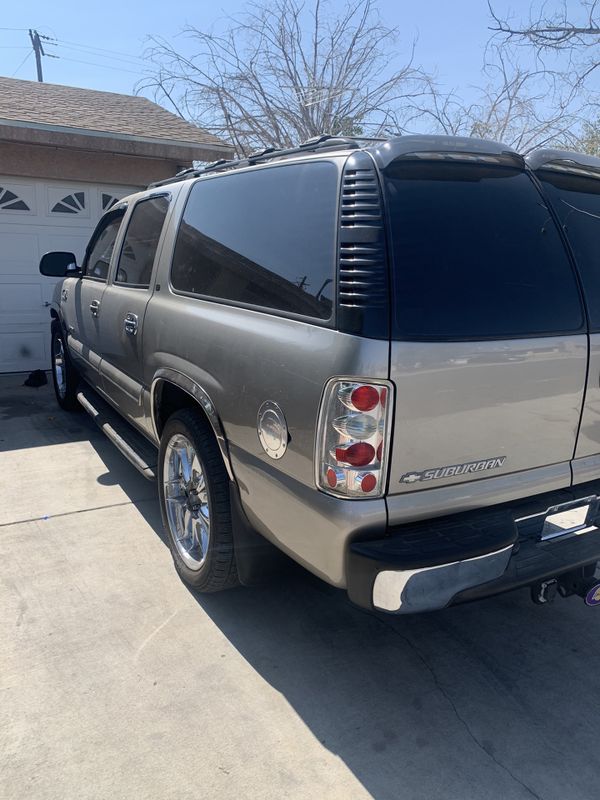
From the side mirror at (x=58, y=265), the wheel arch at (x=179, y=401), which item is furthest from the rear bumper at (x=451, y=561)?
the side mirror at (x=58, y=265)

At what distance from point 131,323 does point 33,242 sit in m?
5.66

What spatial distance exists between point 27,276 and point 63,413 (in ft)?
9.06

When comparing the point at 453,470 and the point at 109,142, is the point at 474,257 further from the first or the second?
the point at 109,142

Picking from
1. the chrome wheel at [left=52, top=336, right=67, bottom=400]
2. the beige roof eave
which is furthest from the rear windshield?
the beige roof eave

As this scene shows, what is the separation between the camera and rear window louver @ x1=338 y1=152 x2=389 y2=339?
7.22 feet

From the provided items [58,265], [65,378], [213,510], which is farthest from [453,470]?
[65,378]

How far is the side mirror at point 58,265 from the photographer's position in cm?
584

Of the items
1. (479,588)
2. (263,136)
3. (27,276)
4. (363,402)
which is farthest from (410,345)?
(263,136)

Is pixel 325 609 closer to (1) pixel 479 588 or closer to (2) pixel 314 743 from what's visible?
(2) pixel 314 743

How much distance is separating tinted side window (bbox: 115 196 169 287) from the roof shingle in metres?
4.34

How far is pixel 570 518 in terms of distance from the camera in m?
2.74

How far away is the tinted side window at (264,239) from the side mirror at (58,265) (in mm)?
2666

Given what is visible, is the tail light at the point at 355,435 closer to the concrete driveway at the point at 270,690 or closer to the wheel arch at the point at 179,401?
the wheel arch at the point at 179,401

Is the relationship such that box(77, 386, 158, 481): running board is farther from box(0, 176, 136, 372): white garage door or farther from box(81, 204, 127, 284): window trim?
box(0, 176, 136, 372): white garage door
